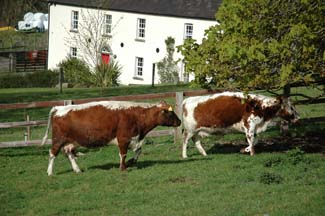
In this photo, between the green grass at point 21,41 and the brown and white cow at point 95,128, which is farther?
the green grass at point 21,41

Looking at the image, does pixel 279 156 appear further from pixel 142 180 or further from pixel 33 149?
pixel 33 149

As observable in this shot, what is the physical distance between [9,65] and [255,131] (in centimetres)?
4506

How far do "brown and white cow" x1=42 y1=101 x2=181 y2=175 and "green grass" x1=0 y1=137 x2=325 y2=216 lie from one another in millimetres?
554

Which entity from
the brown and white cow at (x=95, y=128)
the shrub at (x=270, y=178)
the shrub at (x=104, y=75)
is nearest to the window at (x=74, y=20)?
the shrub at (x=104, y=75)

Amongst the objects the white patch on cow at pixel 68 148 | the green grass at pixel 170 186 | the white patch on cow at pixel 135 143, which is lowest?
the green grass at pixel 170 186

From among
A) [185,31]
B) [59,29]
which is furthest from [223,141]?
[59,29]

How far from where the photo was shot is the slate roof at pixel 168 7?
173 feet

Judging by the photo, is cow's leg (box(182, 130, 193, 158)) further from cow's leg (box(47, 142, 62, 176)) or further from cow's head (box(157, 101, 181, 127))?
cow's leg (box(47, 142, 62, 176))

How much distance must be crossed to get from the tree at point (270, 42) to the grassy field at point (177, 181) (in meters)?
1.94

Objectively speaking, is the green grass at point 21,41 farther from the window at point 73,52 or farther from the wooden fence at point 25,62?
the window at point 73,52

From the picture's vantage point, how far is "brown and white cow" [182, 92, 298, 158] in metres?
18.5

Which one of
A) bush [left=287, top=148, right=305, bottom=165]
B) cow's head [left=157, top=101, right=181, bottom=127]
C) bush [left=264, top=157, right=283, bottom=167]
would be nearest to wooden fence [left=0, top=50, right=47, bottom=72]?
cow's head [left=157, top=101, right=181, bottom=127]

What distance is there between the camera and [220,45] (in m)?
16.2

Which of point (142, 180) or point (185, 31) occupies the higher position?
point (185, 31)
